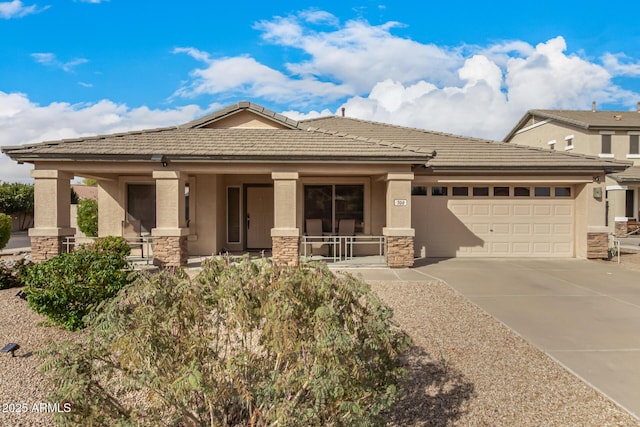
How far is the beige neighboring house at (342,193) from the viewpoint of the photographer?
11250 mm

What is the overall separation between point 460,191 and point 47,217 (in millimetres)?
12583

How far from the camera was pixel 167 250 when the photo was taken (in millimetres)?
10938

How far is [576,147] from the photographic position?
25.0m

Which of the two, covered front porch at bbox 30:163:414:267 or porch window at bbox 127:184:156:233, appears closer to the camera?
covered front porch at bbox 30:163:414:267

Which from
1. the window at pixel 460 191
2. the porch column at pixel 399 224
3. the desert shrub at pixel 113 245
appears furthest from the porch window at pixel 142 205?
the window at pixel 460 191

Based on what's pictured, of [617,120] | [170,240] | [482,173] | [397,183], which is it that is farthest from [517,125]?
[170,240]

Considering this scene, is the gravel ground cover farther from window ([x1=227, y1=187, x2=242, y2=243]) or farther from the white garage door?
window ([x1=227, y1=187, x2=242, y2=243])

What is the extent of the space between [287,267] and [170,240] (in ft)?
27.4

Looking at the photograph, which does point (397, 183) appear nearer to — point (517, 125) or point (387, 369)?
point (387, 369)

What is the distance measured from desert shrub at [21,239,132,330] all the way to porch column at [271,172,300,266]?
514 cm

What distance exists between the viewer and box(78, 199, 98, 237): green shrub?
19608 mm

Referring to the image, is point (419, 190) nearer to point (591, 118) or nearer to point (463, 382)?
point (463, 382)

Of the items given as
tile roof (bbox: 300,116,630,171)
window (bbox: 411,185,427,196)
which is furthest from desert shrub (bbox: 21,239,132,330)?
window (bbox: 411,185,427,196)

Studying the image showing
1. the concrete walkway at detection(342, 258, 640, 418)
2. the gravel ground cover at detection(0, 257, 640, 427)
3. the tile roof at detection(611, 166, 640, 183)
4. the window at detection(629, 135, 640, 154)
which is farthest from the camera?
the window at detection(629, 135, 640, 154)
